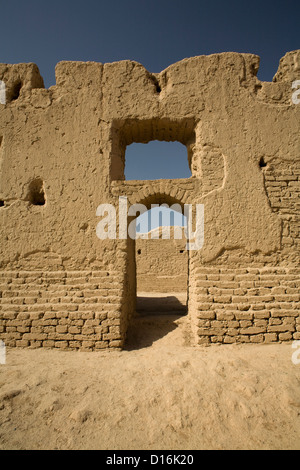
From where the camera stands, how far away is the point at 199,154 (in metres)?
4.25

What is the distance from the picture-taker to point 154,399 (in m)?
2.53

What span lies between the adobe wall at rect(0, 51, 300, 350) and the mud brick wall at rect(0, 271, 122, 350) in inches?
0.7

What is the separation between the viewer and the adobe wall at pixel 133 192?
3.76m

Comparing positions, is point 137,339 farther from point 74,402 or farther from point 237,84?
point 237,84

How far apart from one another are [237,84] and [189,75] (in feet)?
2.87

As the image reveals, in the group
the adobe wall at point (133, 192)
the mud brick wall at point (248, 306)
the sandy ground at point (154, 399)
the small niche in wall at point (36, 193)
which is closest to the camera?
the sandy ground at point (154, 399)

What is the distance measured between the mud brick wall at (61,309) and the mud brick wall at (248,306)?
1.38m

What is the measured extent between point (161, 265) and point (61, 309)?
7127 mm
